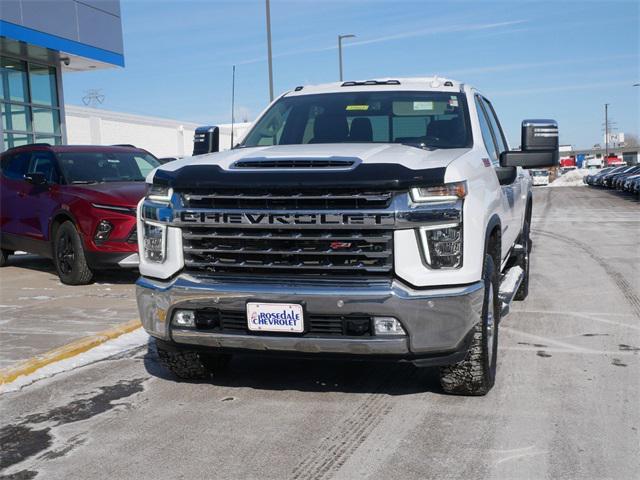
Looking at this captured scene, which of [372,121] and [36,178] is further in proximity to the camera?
[36,178]

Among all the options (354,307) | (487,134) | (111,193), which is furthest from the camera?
(111,193)

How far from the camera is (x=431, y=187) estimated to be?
421 centimetres

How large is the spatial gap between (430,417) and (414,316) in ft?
2.20

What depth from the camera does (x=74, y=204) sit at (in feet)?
30.8

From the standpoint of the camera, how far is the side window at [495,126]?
6996mm

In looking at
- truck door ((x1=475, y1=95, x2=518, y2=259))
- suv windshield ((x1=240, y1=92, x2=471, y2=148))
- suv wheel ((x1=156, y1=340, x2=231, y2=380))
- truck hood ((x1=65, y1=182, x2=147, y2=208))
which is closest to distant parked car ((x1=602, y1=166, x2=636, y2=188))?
truck hood ((x1=65, y1=182, x2=147, y2=208))

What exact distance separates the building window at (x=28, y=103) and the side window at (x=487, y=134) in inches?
620

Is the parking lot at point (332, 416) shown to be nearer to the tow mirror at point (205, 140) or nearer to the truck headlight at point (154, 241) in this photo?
the truck headlight at point (154, 241)

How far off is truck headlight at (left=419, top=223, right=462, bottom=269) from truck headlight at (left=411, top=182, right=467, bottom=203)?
0.15 meters

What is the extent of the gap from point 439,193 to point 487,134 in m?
2.34

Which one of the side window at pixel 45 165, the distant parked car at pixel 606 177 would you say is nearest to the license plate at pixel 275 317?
the side window at pixel 45 165

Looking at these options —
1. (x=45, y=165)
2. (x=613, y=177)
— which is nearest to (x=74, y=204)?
(x=45, y=165)

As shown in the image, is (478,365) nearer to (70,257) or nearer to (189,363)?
(189,363)

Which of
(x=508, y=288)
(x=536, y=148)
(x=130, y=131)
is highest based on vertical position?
(x=130, y=131)
